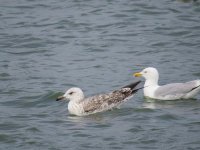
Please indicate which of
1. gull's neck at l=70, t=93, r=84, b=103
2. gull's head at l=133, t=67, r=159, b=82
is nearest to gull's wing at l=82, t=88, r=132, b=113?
gull's neck at l=70, t=93, r=84, b=103

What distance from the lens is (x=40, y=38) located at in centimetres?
2128

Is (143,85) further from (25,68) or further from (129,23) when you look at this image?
(129,23)

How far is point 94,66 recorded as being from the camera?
1852 cm

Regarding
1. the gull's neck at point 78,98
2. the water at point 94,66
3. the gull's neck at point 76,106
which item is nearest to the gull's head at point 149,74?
the water at point 94,66

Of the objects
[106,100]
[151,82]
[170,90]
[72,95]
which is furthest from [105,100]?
[151,82]

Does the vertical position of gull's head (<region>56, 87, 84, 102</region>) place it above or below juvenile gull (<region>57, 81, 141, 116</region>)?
above

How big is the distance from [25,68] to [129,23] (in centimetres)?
553

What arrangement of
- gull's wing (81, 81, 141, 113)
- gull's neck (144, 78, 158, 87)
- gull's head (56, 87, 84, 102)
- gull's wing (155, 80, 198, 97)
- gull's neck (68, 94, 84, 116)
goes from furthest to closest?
gull's neck (144, 78, 158, 87) < gull's wing (155, 80, 198, 97) < gull's head (56, 87, 84, 102) < gull's wing (81, 81, 141, 113) < gull's neck (68, 94, 84, 116)

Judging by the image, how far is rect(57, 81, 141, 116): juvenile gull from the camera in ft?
48.7

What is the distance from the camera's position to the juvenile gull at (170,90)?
15500 mm

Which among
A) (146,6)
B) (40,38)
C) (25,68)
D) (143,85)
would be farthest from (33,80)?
(146,6)

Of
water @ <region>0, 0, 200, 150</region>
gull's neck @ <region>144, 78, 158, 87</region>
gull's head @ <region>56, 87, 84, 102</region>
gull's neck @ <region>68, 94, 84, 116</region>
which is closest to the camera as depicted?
water @ <region>0, 0, 200, 150</region>

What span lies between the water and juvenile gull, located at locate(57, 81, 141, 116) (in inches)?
7.0

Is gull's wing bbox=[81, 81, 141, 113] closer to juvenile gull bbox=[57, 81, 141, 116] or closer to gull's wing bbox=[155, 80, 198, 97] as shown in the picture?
juvenile gull bbox=[57, 81, 141, 116]
